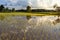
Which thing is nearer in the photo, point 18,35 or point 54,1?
point 18,35

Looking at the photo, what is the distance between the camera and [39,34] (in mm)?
5805

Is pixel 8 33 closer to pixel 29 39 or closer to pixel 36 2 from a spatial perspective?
pixel 29 39

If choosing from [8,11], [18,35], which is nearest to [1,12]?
[8,11]

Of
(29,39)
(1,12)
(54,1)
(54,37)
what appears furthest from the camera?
(1,12)

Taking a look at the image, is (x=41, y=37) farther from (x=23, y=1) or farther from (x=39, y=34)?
(x=23, y=1)

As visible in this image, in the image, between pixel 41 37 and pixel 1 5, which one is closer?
pixel 41 37

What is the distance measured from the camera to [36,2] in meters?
9.62

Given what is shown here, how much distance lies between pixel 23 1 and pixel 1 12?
2.21 metres

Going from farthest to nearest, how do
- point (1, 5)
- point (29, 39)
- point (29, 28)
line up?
point (1, 5) → point (29, 28) → point (29, 39)

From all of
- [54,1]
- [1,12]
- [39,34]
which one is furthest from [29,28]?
[1,12]

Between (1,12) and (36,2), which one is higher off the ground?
(36,2)

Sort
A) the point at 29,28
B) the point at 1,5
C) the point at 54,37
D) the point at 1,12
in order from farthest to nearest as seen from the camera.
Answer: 1. the point at 1,12
2. the point at 1,5
3. the point at 29,28
4. the point at 54,37

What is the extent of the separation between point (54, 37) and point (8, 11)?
17.9 feet

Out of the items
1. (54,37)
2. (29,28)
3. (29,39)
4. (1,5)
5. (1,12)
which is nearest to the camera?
(29,39)
